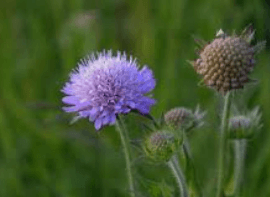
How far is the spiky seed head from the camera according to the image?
1556mm

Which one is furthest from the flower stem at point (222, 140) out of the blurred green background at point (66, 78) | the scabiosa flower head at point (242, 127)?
the blurred green background at point (66, 78)

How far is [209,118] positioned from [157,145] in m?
1.20

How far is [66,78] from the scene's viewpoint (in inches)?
115

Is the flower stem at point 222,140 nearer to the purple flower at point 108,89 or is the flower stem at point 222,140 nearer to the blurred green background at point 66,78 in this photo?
the purple flower at point 108,89

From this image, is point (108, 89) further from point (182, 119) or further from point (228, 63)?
point (228, 63)

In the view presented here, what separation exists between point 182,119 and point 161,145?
0.79ft

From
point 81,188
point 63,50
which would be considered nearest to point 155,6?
point 63,50

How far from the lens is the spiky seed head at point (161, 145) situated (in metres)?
1.56

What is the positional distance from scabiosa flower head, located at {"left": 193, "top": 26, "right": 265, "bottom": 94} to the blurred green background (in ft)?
1.70

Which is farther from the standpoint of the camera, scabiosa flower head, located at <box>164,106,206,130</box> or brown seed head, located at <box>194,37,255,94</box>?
scabiosa flower head, located at <box>164,106,206,130</box>

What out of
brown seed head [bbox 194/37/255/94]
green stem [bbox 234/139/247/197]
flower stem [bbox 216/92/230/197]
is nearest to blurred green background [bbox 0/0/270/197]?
green stem [bbox 234/139/247/197]

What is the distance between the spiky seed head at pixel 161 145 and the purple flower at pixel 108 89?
0.09 m

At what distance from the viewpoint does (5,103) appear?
284cm

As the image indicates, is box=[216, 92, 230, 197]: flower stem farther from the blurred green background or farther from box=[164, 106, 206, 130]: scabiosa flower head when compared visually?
the blurred green background
